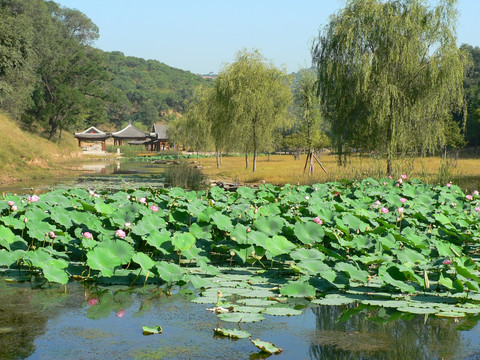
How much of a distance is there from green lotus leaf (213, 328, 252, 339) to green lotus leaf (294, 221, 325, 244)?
1.88m

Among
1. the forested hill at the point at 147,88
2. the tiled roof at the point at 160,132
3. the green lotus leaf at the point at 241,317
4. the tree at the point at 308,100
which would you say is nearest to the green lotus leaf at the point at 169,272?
the green lotus leaf at the point at 241,317

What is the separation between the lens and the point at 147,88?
423 ft

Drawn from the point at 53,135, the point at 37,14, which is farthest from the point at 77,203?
the point at 37,14

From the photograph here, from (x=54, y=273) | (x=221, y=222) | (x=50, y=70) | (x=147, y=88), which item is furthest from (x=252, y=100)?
(x=147, y=88)

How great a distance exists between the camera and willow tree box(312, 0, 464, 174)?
18.6m

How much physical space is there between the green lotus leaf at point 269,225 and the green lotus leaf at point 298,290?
1520mm

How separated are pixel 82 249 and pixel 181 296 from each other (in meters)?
1.30

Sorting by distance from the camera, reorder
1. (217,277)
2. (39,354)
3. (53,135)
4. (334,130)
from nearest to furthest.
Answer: (39,354)
(217,277)
(334,130)
(53,135)

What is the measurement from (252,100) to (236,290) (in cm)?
2583

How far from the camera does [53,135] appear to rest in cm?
5306

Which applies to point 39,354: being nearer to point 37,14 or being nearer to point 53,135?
point 53,135

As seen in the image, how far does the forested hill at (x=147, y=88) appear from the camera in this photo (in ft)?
367

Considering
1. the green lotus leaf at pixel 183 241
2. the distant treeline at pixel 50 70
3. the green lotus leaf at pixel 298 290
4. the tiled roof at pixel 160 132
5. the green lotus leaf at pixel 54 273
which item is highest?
the distant treeline at pixel 50 70

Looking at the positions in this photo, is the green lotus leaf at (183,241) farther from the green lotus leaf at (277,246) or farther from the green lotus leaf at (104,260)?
the green lotus leaf at (277,246)
